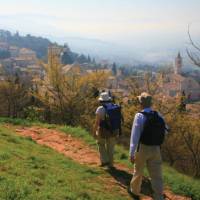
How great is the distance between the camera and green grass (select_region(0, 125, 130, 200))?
7.15 m

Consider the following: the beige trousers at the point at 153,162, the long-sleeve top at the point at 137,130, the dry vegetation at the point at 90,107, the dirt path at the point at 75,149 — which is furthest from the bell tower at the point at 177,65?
the long-sleeve top at the point at 137,130

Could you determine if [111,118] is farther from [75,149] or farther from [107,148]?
[75,149]

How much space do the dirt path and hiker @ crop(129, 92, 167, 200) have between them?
3.25 feet

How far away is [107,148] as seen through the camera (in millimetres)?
10391

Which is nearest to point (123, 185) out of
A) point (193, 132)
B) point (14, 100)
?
point (193, 132)

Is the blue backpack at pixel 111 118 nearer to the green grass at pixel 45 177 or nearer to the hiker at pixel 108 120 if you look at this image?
the hiker at pixel 108 120

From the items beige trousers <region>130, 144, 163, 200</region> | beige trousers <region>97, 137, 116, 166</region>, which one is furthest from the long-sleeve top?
beige trousers <region>97, 137, 116, 166</region>

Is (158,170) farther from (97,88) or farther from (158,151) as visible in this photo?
(97,88)

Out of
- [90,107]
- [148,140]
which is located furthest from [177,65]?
[148,140]

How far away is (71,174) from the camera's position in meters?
9.17

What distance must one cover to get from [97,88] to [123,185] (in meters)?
18.0

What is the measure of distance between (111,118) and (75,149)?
3007mm

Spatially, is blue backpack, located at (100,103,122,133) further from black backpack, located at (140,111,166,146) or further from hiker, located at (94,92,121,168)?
black backpack, located at (140,111,166,146)

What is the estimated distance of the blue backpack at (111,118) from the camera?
9.84 metres
